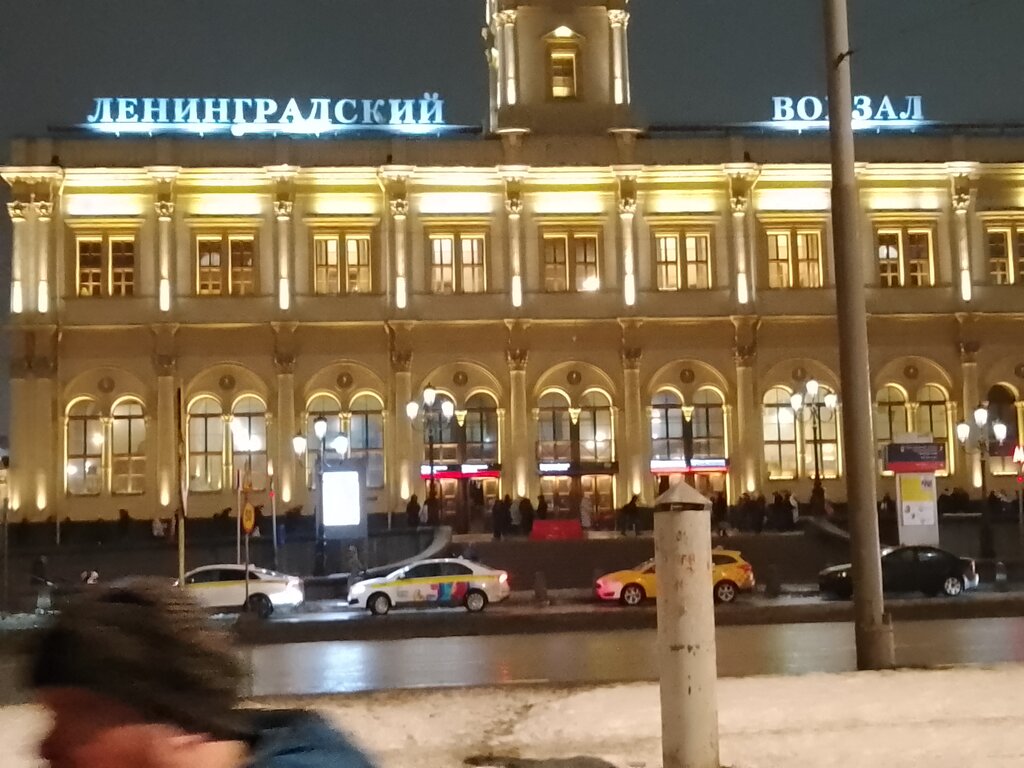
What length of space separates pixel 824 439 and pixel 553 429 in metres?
10.7

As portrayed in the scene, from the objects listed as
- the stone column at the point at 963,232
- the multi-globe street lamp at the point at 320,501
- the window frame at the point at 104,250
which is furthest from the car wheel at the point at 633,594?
the stone column at the point at 963,232

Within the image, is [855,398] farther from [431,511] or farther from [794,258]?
[794,258]

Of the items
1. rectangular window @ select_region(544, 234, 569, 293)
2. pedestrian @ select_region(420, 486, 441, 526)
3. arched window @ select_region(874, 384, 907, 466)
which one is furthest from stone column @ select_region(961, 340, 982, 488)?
pedestrian @ select_region(420, 486, 441, 526)

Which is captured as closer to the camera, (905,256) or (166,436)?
(166,436)

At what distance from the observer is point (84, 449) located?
48.2m

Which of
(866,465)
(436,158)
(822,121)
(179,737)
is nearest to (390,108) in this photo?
(436,158)

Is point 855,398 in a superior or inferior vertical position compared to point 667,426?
inferior

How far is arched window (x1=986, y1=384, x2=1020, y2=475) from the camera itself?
165 ft

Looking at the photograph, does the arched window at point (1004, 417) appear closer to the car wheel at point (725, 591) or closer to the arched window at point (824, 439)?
the arched window at point (824, 439)

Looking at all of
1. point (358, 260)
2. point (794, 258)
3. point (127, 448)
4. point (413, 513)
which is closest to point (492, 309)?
point (358, 260)

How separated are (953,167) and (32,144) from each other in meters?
35.2

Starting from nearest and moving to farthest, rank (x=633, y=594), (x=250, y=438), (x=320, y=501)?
(x=633, y=594) < (x=320, y=501) < (x=250, y=438)

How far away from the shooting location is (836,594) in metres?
29.5

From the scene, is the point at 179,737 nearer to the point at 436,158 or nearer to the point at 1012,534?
the point at 1012,534
